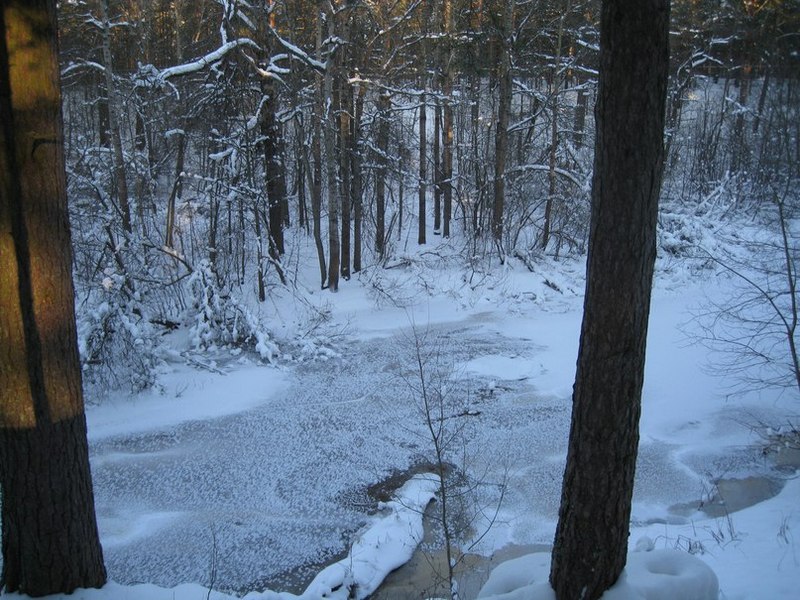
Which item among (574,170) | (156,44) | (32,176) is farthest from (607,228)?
(156,44)

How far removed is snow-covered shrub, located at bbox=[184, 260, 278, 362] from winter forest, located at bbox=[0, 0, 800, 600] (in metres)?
0.06

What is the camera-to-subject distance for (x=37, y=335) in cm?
379

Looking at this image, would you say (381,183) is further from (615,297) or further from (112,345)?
(615,297)

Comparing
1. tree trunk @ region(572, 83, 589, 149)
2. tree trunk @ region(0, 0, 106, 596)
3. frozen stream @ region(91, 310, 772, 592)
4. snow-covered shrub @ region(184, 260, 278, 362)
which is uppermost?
tree trunk @ region(572, 83, 589, 149)

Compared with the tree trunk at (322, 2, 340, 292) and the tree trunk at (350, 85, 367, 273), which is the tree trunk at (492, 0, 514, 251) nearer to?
the tree trunk at (350, 85, 367, 273)

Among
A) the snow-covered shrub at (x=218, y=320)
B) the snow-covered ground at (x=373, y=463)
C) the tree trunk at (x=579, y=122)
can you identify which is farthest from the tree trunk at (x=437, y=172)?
the snow-covered shrub at (x=218, y=320)

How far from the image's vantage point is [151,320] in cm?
1230

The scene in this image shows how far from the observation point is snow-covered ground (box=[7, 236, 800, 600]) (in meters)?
6.32

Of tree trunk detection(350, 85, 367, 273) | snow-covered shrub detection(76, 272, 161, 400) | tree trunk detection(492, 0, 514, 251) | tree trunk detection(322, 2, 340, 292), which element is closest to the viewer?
snow-covered shrub detection(76, 272, 161, 400)

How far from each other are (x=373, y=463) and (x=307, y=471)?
0.93 m

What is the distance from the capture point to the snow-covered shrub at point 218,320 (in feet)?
41.5

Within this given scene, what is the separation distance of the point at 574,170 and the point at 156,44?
645 inches

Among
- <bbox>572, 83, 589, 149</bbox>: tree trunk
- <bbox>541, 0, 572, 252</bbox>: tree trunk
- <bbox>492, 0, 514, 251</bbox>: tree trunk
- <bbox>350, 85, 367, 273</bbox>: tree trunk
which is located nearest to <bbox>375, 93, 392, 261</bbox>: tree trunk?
<bbox>350, 85, 367, 273</bbox>: tree trunk

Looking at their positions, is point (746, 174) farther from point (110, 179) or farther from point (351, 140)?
point (110, 179)
